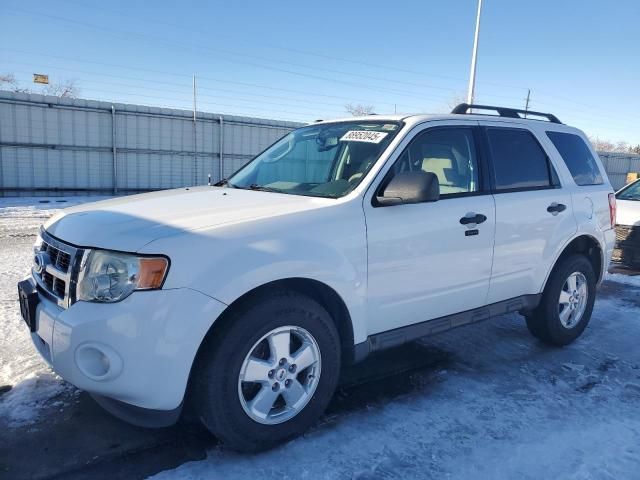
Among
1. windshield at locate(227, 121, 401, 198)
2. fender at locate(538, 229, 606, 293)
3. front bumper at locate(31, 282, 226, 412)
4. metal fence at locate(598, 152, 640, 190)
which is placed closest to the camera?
front bumper at locate(31, 282, 226, 412)

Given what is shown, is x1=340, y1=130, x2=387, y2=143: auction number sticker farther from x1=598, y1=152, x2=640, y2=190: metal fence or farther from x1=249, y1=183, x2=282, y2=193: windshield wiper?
x1=598, y1=152, x2=640, y2=190: metal fence

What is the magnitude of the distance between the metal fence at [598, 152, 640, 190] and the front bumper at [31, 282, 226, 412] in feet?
109

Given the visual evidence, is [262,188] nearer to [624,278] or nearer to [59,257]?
[59,257]

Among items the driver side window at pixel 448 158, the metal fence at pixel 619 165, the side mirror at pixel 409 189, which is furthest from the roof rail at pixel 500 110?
the metal fence at pixel 619 165

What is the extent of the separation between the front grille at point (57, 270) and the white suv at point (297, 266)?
1cm

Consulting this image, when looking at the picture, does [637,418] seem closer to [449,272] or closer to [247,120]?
[449,272]

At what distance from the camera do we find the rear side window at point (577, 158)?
4.58 meters

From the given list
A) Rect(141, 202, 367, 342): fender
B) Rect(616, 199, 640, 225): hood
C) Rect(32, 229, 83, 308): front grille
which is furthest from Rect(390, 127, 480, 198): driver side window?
Rect(616, 199, 640, 225): hood

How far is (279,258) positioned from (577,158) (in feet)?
11.2

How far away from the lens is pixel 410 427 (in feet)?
10.2

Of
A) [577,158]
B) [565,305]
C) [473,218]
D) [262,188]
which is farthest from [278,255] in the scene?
[577,158]

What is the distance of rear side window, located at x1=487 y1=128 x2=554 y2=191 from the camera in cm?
396

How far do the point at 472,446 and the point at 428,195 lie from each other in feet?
4.74

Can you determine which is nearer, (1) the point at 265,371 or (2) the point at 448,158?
(1) the point at 265,371
